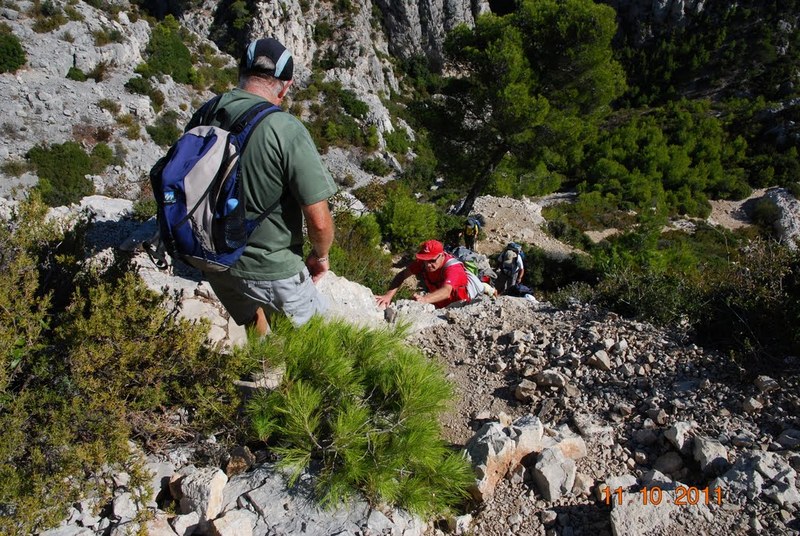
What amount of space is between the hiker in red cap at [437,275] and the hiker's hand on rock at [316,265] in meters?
1.85

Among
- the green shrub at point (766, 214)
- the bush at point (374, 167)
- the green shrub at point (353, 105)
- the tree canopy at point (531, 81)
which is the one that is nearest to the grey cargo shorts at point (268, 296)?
the tree canopy at point (531, 81)

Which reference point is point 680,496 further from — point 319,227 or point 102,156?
point 102,156

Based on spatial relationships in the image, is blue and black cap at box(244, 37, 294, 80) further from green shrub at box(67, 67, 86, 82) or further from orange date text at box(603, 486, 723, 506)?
green shrub at box(67, 67, 86, 82)

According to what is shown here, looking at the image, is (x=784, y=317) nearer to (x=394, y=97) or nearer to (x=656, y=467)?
(x=656, y=467)

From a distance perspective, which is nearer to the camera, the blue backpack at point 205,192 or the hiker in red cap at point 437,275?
the blue backpack at point 205,192

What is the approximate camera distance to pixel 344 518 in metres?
1.67

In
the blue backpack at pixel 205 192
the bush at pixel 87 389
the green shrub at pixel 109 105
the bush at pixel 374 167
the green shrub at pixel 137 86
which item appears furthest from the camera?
the bush at pixel 374 167

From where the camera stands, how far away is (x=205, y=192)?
5.68 ft

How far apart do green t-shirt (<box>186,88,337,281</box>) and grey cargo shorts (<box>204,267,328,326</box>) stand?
0.18 feet

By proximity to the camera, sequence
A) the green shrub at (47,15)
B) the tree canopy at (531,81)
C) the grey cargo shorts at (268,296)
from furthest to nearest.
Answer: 1. the green shrub at (47,15)
2. the tree canopy at (531,81)
3. the grey cargo shorts at (268,296)

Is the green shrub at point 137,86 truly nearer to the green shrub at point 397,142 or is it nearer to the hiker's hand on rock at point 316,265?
the green shrub at point 397,142

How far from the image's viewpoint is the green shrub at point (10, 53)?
20.5 meters

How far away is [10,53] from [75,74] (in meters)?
2.49

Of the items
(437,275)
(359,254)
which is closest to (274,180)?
(437,275)
